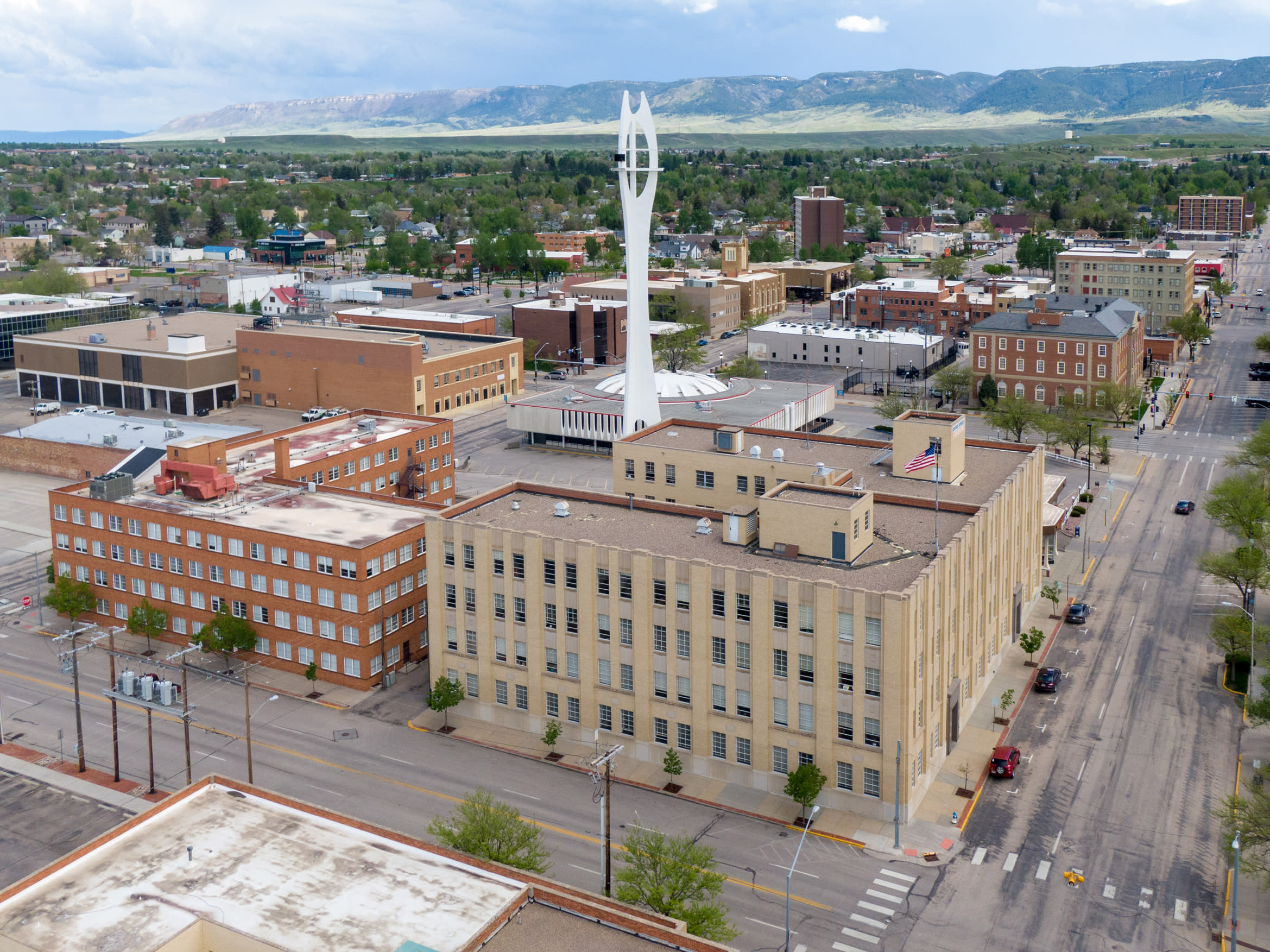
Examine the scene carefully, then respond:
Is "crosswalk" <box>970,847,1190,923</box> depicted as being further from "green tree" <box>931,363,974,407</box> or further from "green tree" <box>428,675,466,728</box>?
"green tree" <box>931,363,974,407</box>

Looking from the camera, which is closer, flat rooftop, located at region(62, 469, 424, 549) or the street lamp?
the street lamp

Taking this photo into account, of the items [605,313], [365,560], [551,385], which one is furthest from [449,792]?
[605,313]

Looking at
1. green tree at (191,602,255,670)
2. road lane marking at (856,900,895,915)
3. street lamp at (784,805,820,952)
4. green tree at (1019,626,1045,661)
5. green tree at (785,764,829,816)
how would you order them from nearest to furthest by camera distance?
street lamp at (784,805,820,952)
road lane marking at (856,900,895,915)
green tree at (785,764,829,816)
green tree at (191,602,255,670)
green tree at (1019,626,1045,661)

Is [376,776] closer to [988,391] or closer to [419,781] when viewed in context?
[419,781]

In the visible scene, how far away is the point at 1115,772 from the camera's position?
65.9m

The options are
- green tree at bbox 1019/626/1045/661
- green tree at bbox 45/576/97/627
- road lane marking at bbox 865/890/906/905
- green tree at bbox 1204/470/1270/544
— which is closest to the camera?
road lane marking at bbox 865/890/906/905

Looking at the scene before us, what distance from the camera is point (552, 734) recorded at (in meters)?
66.1

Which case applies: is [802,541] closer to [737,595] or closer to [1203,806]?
[737,595]

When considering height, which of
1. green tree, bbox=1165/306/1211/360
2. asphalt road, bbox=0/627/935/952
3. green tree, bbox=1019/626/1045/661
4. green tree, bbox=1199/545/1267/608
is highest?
green tree, bbox=1165/306/1211/360

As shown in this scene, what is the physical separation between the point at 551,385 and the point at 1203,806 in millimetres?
126218

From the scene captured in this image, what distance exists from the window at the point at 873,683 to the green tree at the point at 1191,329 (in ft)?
507

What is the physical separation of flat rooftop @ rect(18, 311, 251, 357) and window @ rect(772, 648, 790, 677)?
379 ft

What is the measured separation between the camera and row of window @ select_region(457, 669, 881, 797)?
60844 mm

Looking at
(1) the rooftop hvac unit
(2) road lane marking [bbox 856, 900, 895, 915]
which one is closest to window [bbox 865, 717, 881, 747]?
(2) road lane marking [bbox 856, 900, 895, 915]
